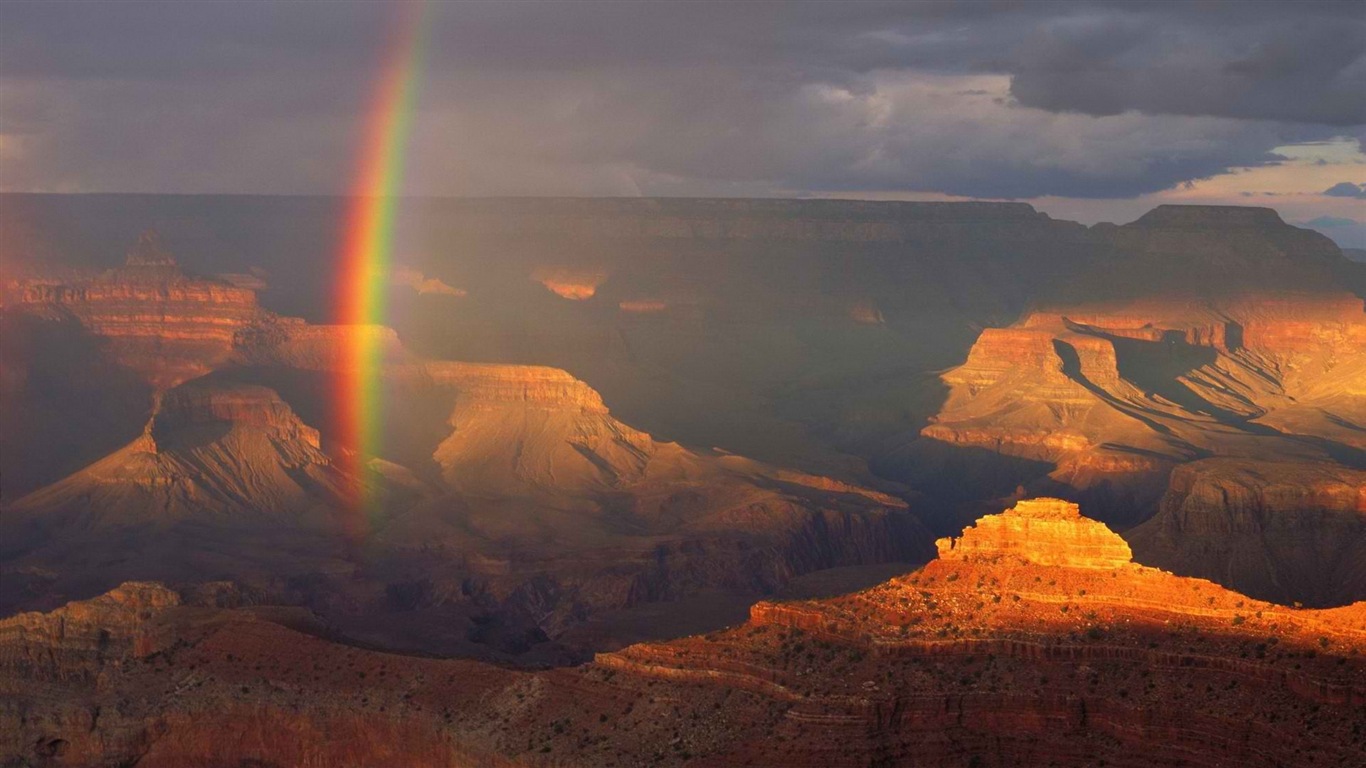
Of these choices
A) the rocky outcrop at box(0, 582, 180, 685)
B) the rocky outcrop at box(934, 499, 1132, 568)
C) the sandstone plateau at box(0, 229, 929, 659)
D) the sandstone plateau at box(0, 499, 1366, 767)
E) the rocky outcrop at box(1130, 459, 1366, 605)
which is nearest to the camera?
the sandstone plateau at box(0, 499, 1366, 767)

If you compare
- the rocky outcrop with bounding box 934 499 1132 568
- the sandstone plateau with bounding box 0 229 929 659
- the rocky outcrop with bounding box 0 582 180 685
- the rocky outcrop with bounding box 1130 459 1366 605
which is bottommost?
the sandstone plateau with bounding box 0 229 929 659

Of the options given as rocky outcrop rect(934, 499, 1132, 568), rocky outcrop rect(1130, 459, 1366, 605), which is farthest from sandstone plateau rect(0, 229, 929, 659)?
rocky outcrop rect(934, 499, 1132, 568)

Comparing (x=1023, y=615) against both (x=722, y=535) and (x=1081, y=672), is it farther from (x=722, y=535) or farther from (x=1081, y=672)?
(x=722, y=535)

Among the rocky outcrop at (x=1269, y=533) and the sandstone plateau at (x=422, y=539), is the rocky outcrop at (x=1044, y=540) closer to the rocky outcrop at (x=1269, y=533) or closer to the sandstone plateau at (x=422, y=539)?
the rocky outcrop at (x=1269, y=533)

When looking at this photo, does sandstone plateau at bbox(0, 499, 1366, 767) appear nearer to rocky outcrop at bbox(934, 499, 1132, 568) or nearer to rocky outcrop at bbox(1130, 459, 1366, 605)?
rocky outcrop at bbox(934, 499, 1132, 568)

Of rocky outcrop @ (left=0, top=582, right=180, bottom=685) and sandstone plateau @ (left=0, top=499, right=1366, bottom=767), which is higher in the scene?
sandstone plateau @ (left=0, top=499, right=1366, bottom=767)

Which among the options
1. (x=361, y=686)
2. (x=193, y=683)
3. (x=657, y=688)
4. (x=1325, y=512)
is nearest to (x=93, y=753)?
(x=193, y=683)

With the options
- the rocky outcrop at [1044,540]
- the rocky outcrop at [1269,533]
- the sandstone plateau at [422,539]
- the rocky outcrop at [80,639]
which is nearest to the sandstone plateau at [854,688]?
the rocky outcrop at [1044,540]

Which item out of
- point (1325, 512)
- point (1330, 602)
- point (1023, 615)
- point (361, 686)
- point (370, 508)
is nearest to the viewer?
point (1023, 615)

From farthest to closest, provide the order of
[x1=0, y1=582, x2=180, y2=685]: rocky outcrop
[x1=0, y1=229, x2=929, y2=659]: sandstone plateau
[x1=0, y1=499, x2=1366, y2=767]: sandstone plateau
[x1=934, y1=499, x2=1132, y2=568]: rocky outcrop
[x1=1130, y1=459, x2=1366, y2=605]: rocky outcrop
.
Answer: [x1=0, y1=229, x2=929, y2=659]: sandstone plateau
[x1=1130, y1=459, x2=1366, y2=605]: rocky outcrop
[x1=0, y1=582, x2=180, y2=685]: rocky outcrop
[x1=934, y1=499, x2=1132, y2=568]: rocky outcrop
[x1=0, y1=499, x2=1366, y2=767]: sandstone plateau

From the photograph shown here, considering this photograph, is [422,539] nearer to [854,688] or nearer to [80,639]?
[80,639]
